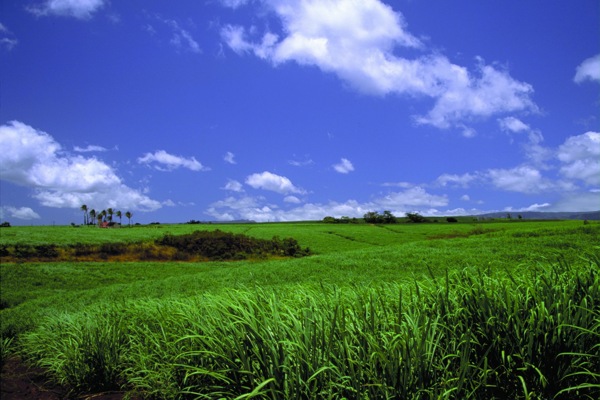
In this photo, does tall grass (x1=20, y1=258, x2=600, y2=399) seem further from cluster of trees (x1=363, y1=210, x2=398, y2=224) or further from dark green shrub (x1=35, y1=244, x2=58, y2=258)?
cluster of trees (x1=363, y1=210, x2=398, y2=224)

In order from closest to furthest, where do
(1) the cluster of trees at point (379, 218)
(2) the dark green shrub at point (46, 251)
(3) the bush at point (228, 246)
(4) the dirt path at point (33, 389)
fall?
(4) the dirt path at point (33, 389) < (2) the dark green shrub at point (46, 251) < (3) the bush at point (228, 246) < (1) the cluster of trees at point (379, 218)

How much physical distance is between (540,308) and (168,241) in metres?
41.8

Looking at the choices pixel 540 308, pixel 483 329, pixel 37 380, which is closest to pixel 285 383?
pixel 483 329

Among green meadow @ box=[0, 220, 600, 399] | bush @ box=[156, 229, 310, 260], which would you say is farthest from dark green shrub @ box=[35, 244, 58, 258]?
green meadow @ box=[0, 220, 600, 399]

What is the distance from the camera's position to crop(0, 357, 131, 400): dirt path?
4.33m

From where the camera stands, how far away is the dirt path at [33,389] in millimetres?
4332

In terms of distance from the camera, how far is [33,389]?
4.85 meters

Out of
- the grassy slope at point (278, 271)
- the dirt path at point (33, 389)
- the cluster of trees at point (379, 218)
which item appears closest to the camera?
the dirt path at point (33, 389)

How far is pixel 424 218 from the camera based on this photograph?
78.6 meters

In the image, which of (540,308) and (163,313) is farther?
(163,313)

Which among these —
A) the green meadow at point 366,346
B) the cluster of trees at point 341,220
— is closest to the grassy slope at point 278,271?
the green meadow at point 366,346

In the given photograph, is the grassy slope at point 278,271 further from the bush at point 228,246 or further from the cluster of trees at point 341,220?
the cluster of trees at point 341,220

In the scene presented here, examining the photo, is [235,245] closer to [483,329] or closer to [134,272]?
[134,272]

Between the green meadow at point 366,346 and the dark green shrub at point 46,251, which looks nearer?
the green meadow at point 366,346
